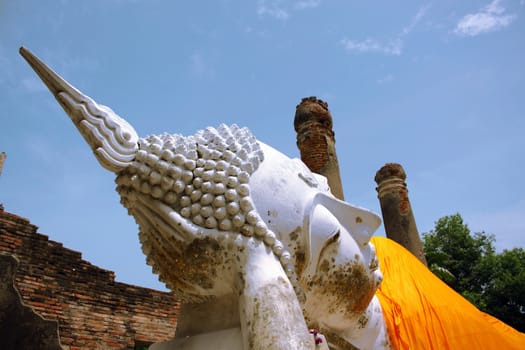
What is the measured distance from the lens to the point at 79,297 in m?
7.45

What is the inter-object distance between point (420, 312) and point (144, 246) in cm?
137

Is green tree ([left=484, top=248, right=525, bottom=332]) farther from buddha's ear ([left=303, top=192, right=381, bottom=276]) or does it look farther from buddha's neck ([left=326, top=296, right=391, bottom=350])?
buddha's ear ([left=303, top=192, right=381, bottom=276])

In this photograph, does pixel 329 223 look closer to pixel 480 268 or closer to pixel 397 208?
pixel 397 208

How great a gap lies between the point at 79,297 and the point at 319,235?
6.76 metres

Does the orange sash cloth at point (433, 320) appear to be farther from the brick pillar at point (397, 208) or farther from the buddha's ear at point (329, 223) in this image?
the brick pillar at point (397, 208)

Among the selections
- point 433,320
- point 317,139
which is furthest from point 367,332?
point 317,139

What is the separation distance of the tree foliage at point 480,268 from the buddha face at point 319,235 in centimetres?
1276

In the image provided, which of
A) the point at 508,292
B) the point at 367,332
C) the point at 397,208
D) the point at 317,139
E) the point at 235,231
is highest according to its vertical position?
the point at 317,139

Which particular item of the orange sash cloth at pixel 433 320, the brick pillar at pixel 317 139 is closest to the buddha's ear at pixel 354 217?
the orange sash cloth at pixel 433 320

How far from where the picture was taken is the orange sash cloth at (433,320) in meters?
2.18

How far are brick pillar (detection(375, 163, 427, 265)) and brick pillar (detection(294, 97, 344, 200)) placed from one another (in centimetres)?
155

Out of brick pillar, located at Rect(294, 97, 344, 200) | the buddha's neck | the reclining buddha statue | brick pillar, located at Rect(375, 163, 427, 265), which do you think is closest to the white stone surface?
the reclining buddha statue

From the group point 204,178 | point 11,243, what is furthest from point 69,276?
point 204,178

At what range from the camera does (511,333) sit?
2.39 metres
